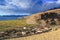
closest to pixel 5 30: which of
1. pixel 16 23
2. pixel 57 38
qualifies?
pixel 16 23

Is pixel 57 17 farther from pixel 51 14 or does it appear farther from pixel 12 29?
pixel 12 29

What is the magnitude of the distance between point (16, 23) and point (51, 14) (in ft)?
10.4

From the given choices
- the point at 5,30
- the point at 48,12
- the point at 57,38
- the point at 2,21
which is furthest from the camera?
the point at 48,12

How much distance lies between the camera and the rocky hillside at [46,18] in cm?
1604

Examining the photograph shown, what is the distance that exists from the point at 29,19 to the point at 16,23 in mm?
1797

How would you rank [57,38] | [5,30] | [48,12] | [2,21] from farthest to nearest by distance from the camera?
[48,12], [2,21], [5,30], [57,38]

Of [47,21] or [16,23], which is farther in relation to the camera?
[47,21]

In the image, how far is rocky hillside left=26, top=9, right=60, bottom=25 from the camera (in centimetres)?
1604

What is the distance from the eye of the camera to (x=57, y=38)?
9641 mm

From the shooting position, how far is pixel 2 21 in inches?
551

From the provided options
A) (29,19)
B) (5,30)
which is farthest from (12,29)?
(29,19)

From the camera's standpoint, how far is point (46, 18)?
16.5m

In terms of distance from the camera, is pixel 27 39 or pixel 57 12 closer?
pixel 27 39

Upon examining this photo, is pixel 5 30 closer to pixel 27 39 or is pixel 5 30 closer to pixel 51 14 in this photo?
pixel 27 39
